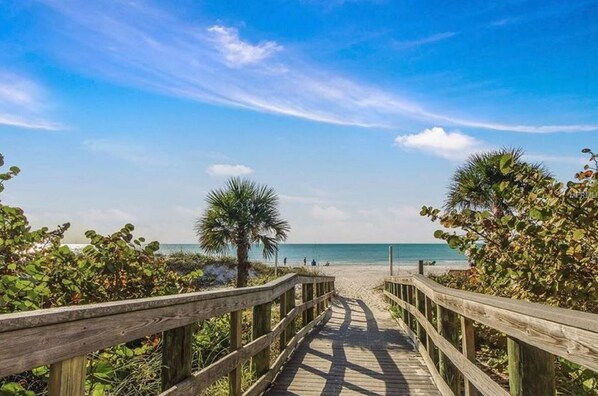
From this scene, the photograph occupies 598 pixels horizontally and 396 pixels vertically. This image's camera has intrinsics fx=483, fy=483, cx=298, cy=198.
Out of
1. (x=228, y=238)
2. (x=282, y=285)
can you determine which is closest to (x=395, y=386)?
(x=282, y=285)

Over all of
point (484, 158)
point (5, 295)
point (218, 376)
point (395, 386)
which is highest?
point (484, 158)

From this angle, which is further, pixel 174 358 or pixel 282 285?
pixel 282 285

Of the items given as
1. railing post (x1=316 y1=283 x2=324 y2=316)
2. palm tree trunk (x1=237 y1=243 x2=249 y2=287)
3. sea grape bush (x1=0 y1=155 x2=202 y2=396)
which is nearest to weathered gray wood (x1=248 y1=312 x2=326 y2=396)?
sea grape bush (x1=0 y1=155 x2=202 y2=396)

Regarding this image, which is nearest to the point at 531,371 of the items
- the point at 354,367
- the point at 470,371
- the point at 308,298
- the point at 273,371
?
the point at 470,371

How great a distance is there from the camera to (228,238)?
1453cm

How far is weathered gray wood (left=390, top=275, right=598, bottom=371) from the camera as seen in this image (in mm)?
1639

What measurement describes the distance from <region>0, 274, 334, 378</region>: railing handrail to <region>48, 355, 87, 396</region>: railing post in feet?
0.10

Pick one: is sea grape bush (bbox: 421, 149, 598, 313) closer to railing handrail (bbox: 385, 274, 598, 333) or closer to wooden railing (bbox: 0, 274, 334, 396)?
railing handrail (bbox: 385, 274, 598, 333)

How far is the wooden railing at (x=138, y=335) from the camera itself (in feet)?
4.83

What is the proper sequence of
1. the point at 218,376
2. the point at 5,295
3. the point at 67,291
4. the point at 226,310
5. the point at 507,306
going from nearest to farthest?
the point at 507,306, the point at 5,295, the point at 218,376, the point at 226,310, the point at 67,291

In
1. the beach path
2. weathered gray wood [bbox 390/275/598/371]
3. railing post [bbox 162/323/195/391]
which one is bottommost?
the beach path

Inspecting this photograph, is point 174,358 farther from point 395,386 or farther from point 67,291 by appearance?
point 395,386

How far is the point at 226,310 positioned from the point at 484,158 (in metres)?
14.2

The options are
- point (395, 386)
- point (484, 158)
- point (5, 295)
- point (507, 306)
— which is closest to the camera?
point (507, 306)
